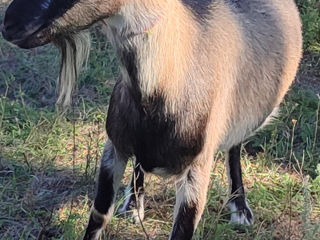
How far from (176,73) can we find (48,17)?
659 mm

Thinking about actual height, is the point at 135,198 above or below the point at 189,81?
below

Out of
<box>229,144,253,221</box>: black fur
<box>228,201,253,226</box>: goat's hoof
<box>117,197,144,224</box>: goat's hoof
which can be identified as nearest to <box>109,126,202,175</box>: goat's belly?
<box>117,197,144,224</box>: goat's hoof

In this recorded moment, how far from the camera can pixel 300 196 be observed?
14.1ft

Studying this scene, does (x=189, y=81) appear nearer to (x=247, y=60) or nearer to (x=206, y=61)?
(x=206, y=61)

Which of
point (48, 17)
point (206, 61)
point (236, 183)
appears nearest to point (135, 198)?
point (236, 183)

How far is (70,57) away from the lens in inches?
117

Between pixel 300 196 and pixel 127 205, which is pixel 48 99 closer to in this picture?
pixel 127 205

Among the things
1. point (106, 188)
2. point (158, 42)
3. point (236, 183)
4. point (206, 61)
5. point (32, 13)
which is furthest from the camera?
point (236, 183)

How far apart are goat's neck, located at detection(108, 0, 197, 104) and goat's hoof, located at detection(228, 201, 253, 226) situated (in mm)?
1298

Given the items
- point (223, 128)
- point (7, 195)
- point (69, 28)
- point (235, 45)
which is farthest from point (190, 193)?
point (7, 195)

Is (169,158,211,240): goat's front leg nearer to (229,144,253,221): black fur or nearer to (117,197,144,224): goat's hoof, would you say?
(117,197,144,224): goat's hoof

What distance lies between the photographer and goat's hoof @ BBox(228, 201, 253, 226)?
410cm

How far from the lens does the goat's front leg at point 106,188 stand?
11.3 ft

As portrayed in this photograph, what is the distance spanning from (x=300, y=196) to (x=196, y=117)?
4.70 ft
